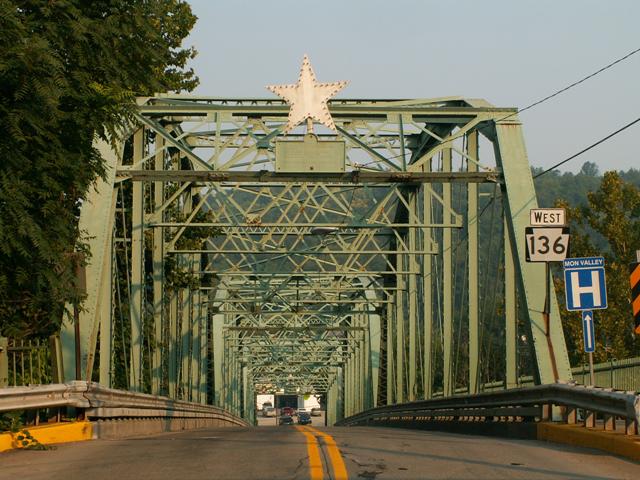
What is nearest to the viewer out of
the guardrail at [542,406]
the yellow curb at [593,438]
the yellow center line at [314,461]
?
the yellow center line at [314,461]

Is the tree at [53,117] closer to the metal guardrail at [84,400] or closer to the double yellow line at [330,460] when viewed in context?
the metal guardrail at [84,400]

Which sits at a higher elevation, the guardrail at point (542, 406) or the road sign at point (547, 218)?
the road sign at point (547, 218)

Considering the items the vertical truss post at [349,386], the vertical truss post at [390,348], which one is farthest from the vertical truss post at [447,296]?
the vertical truss post at [349,386]

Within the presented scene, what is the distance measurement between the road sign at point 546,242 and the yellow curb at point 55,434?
275 inches

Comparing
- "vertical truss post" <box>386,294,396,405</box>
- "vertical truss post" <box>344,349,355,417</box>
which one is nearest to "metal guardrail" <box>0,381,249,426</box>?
"vertical truss post" <box>386,294,396,405</box>

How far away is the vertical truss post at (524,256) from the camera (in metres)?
21.3

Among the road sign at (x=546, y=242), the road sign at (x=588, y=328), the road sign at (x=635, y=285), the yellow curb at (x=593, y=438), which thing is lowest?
the yellow curb at (x=593, y=438)

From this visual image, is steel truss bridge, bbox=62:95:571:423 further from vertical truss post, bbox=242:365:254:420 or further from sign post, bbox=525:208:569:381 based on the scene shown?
vertical truss post, bbox=242:365:254:420

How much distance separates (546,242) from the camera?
1720cm

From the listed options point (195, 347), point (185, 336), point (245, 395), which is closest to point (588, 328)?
point (185, 336)

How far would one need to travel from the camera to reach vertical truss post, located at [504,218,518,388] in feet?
75.5

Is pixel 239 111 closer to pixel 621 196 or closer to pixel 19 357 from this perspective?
pixel 19 357

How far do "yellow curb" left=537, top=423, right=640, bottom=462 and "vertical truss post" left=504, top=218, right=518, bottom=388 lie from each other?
6170mm

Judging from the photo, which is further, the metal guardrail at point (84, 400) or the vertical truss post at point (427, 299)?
the vertical truss post at point (427, 299)
